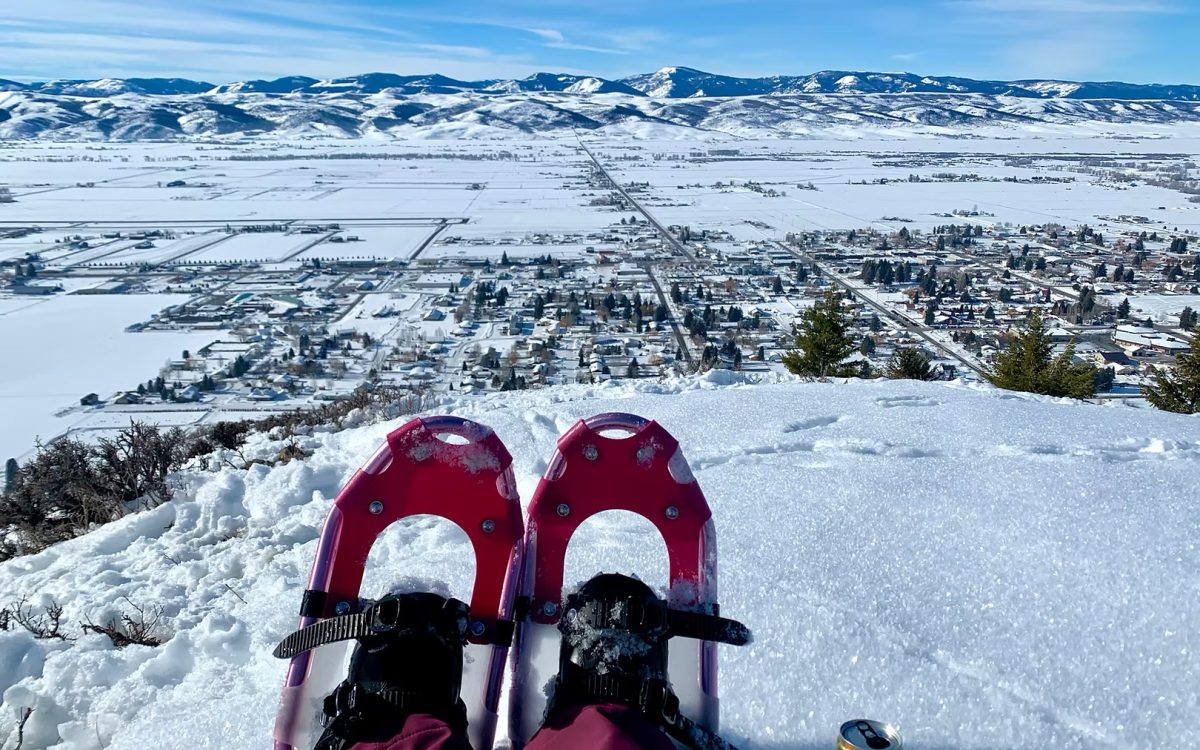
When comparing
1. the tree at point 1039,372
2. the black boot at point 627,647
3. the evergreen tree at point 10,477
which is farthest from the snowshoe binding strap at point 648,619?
the tree at point 1039,372

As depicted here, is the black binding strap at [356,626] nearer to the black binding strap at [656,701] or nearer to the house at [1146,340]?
the black binding strap at [656,701]

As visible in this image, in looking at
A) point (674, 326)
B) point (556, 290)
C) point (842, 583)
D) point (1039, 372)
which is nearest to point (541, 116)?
point (556, 290)

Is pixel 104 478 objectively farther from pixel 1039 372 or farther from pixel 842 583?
pixel 1039 372

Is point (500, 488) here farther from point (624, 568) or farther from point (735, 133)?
point (735, 133)

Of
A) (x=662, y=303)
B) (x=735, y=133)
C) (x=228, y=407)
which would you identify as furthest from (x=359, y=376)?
(x=735, y=133)

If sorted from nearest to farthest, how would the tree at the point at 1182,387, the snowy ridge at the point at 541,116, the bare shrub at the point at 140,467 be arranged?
the bare shrub at the point at 140,467, the tree at the point at 1182,387, the snowy ridge at the point at 541,116

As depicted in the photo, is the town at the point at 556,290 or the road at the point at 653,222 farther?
the road at the point at 653,222
